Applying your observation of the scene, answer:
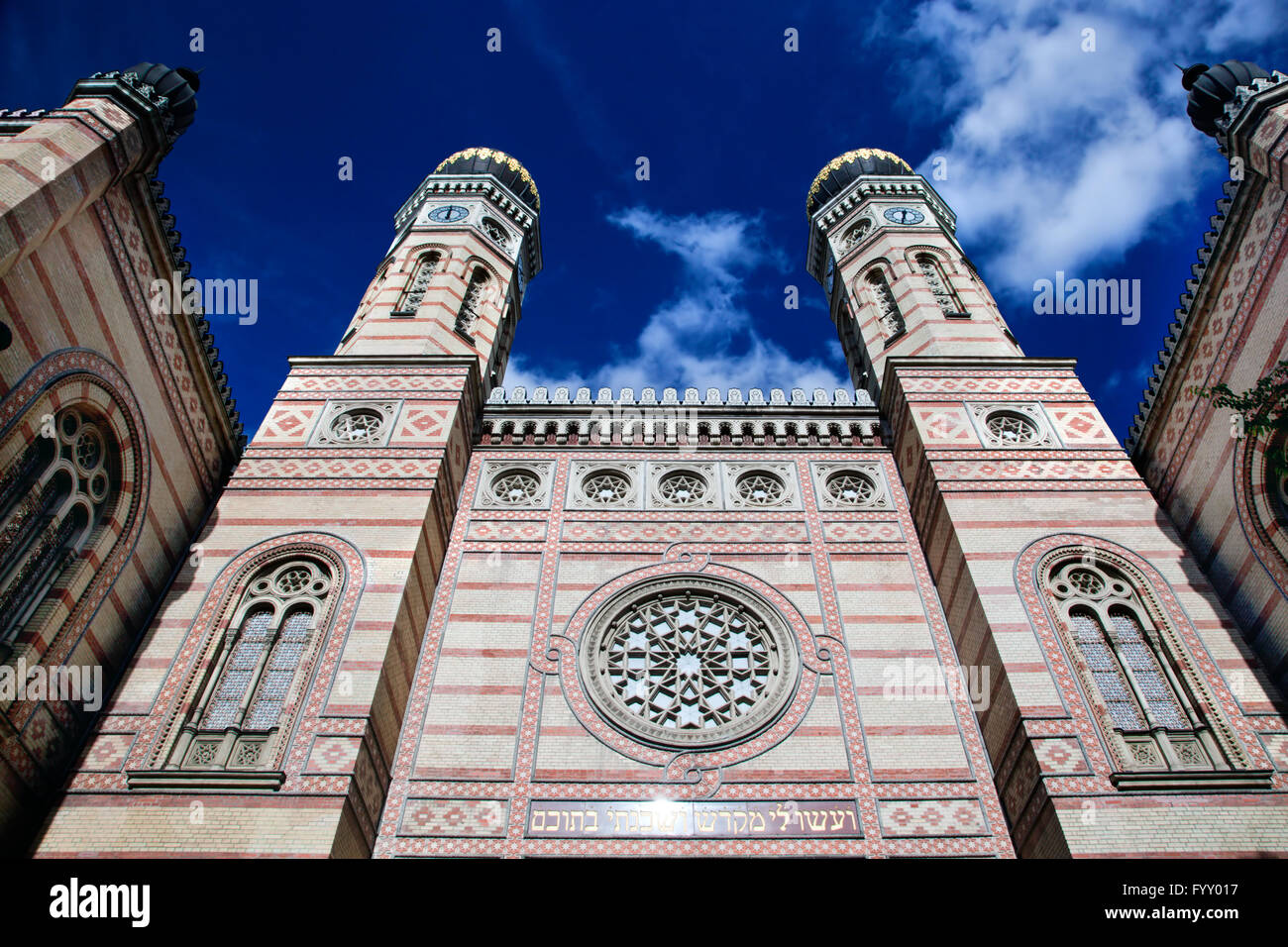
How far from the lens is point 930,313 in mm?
14250

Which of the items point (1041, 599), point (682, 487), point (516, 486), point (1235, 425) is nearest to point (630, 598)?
point (682, 487)

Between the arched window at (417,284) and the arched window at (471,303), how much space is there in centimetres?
67

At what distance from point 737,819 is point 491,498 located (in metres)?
5.46

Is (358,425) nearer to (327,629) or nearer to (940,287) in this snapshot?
(327,629)

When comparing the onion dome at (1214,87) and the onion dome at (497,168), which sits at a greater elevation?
the onion dome at (497,168)

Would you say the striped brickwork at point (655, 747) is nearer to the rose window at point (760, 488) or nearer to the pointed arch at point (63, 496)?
the rose window at point (760, 488)

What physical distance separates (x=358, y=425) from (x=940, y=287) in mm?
9829

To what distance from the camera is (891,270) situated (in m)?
15.6

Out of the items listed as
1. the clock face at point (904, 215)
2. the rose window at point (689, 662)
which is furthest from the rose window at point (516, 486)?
the clock face at point (904, 215)

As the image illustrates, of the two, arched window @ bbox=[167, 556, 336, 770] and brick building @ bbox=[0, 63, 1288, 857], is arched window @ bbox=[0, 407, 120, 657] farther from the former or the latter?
arched window @ bbox=[167, 556, 336, 770]

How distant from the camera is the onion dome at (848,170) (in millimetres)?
18438

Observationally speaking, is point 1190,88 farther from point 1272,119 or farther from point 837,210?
Result: point 837,210

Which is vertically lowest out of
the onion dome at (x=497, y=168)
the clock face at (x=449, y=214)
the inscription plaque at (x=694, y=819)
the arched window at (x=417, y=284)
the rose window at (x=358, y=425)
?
the inscription plaque at (x=694, y=819)
